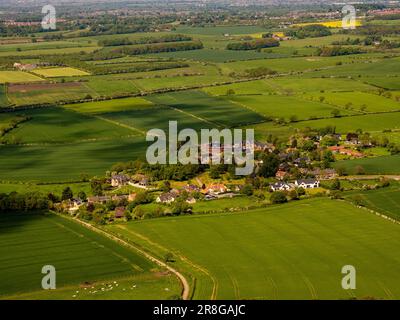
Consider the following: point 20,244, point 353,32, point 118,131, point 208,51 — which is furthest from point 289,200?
point 353,32

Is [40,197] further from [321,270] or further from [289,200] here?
[321,270]

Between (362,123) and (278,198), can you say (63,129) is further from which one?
(278,198)

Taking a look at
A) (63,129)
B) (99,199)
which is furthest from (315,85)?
(99,199)

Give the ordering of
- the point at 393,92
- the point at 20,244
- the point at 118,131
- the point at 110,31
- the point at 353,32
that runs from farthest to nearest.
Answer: the point at 110,31, the point at 353,32, the point at 393,92, the point at 118,131, the point at 20,244

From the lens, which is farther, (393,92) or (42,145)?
(393,92)

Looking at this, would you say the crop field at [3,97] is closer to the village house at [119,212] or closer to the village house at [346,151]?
the village house at [346,151]

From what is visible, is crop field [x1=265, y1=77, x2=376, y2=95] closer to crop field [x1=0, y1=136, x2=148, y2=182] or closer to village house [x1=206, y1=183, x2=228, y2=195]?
crop field [x1=0, y1=136, x2=148, y2=182]

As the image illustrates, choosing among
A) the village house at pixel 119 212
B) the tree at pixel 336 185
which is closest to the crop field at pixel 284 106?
the tree at pixel 336 185
